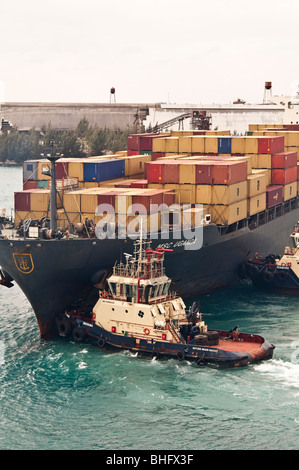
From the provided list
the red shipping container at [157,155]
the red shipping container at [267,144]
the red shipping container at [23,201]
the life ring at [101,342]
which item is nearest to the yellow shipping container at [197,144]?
the red shipping container at [157,155]

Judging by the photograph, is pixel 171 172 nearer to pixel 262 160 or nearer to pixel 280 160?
pixel 262 160

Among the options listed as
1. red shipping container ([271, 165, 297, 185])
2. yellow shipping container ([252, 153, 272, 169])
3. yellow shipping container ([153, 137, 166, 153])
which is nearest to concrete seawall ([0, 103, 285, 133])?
red shipping container ([271, 165, 297, 185])

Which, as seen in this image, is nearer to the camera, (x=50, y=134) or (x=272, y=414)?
(x=272, y=414)

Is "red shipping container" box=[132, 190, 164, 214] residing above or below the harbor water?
above

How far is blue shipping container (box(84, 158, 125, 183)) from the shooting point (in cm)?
5319

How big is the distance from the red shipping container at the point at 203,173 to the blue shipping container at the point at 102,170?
629cm

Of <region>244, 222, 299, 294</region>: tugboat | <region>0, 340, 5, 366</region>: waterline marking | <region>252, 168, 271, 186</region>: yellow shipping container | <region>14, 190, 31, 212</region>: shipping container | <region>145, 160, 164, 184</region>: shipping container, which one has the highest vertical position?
<region>145, 160, 164, 184</region>: shipping container

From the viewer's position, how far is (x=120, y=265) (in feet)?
140

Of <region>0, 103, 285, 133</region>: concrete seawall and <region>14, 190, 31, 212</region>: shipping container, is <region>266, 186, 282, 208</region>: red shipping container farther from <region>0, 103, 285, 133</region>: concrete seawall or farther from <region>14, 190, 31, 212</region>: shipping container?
<region>0, 103, 285, 133</region>: concrete seawall

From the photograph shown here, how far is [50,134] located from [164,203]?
103626 mm

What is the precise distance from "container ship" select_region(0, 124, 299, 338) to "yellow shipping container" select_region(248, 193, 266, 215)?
8cm

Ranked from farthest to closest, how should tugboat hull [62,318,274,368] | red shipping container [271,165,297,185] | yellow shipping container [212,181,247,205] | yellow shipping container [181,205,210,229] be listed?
red shipping container [271,165,297,185]
yellow shipping container [212,181,247,205]
yellow shipping container [181,205,210,229]
tugboat hull [62,318,274,368]
